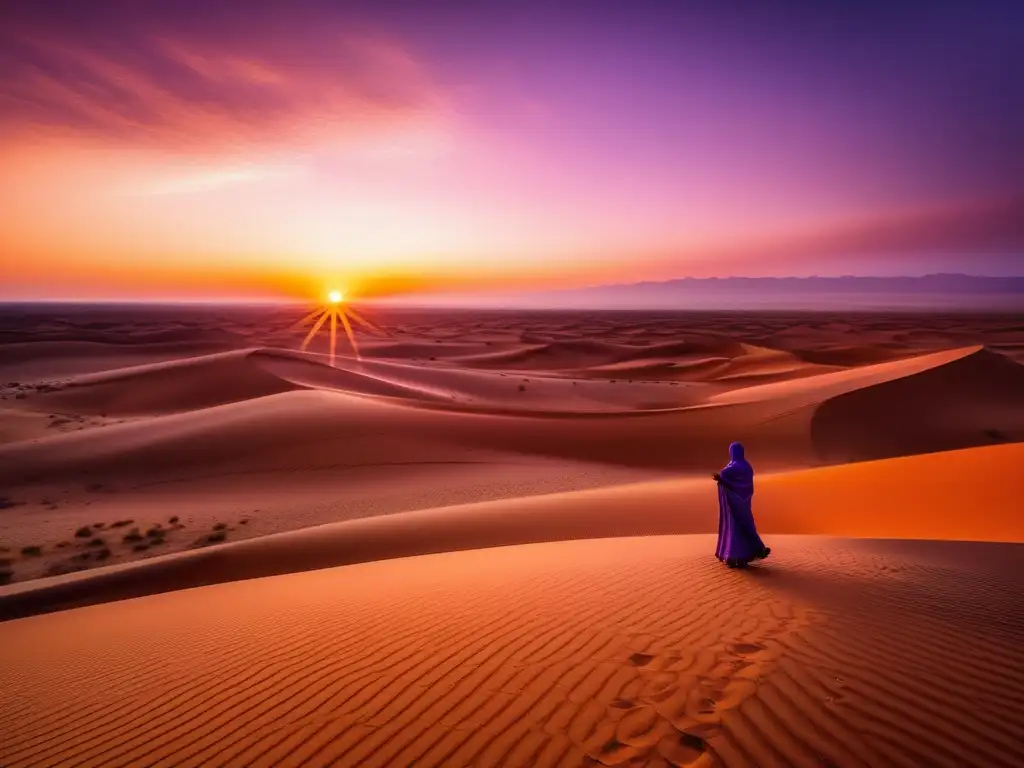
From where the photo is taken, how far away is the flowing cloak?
20.0 feet

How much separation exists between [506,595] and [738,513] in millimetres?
2677

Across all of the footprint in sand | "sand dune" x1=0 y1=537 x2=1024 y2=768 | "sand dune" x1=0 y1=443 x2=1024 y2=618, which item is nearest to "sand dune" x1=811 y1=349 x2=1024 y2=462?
"sand dune" x1=0 y1=443 x2=1024 y2=618

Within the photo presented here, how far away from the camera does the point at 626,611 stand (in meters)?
4.99

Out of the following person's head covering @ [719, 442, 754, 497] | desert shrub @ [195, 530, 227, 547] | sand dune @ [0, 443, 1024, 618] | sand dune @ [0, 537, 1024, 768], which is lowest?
desert shrub @ [195, 530, 227, 547]

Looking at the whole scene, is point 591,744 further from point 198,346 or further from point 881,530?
point 198,346

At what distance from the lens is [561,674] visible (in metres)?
3.89

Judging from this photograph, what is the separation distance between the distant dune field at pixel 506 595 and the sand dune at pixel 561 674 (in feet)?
0.08

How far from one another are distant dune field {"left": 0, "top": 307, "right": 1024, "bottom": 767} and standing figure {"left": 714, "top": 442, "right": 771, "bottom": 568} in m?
0.31

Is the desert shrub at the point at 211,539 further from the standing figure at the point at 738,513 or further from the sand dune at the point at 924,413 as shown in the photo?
the sand dune at the point at 924,413

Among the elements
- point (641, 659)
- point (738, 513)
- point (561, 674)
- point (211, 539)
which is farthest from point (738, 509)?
point (211, 539)

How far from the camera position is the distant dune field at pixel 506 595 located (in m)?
3.40

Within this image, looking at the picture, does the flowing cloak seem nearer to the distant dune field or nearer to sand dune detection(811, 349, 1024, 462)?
the distant dune field

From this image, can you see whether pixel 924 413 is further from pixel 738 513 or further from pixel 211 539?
pixel 211 539

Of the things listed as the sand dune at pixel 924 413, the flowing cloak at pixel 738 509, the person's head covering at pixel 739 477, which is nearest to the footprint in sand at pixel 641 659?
the flowing cloak at pixel 738 509
